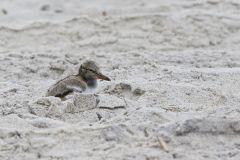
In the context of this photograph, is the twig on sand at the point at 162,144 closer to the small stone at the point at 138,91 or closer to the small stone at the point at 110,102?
the small stone at the point at 110,102

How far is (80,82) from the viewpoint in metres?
4.49

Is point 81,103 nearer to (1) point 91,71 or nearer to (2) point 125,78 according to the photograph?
(1) point 91,71

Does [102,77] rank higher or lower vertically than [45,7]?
lower

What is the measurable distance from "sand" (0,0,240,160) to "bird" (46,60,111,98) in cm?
8

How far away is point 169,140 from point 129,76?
152cm

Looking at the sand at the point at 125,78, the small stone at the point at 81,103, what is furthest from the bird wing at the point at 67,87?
the small stone at the point at 81,103

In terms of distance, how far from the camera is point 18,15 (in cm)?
670

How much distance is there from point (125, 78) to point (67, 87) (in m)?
0.61

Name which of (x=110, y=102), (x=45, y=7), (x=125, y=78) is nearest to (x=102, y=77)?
(x=125, y=78)

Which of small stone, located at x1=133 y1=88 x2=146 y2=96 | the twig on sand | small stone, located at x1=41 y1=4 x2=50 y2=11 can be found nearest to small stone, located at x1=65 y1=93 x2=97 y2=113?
small stone, located at x1=133 y1=88 x2=146 y2=96

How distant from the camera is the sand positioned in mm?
3428

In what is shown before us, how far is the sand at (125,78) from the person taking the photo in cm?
343

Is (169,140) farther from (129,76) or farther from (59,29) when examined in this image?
(59,29)

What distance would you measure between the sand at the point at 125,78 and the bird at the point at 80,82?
8cm
